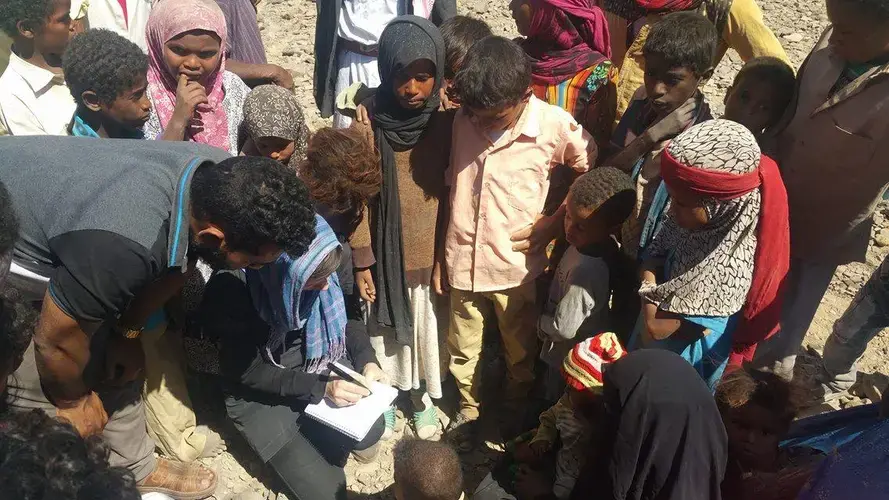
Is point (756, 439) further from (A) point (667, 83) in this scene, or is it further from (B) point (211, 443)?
(B) point (211, 443)

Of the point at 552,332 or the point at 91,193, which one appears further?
the point at 552,332

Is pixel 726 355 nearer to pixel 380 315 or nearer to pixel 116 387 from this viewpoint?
pixel 380 315

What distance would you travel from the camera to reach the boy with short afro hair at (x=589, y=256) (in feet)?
7.52

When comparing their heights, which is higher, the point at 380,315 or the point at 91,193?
the point at 91,193

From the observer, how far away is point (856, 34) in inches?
84.8

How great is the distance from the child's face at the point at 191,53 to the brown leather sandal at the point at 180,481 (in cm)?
192

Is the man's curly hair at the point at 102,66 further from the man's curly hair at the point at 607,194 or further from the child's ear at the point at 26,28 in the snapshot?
the man's curly hair at the point at 607,194

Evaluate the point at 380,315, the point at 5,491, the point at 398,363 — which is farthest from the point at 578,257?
the point at 5,491

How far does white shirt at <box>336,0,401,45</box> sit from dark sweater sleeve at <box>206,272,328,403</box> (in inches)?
80.0

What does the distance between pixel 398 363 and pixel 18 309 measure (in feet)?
5.96

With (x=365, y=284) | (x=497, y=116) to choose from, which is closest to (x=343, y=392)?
(x=365, y=284)

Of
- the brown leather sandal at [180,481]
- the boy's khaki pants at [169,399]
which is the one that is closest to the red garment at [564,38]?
the boy's khaki pants at [169,399]

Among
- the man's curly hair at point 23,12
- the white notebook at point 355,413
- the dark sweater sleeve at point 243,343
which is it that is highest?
the man's curly hair at point 23,12

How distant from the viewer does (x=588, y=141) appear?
2623mm
